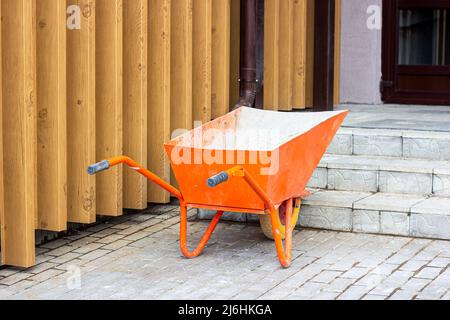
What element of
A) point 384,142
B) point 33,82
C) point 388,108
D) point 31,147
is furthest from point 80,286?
point 388,108

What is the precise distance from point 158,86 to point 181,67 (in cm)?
34

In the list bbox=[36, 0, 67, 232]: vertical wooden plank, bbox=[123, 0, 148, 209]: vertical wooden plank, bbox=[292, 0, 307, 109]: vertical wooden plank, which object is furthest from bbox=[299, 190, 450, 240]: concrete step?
bbox=[292, 0, 307, 109]: vertical wooden plank

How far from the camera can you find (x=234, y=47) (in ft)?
28.1

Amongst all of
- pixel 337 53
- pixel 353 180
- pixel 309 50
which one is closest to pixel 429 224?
pixel 353 180

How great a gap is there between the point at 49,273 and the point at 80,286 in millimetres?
402

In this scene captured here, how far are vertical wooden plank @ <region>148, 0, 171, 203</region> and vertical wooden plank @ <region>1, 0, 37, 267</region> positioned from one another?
166 centimetres

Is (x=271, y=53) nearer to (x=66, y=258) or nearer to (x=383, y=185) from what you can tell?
(x=383, y=185)

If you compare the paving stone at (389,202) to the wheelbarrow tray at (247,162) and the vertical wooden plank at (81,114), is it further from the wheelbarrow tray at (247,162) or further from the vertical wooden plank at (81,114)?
the vertical wooden plank at (81,114)

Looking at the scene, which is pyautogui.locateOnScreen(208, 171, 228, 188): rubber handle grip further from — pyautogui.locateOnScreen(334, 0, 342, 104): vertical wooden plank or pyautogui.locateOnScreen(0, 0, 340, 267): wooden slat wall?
pyautogui.locateOnScreen(334, 0, 342, 104): vertical wooden plank

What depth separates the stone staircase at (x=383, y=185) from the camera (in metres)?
6.66

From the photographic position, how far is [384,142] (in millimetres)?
7859

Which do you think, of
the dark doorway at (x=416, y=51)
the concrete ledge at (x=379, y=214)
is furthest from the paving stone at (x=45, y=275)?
the dark doorway at (x=416, y=51)

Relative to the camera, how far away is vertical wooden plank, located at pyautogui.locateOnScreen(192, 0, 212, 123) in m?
7.97
